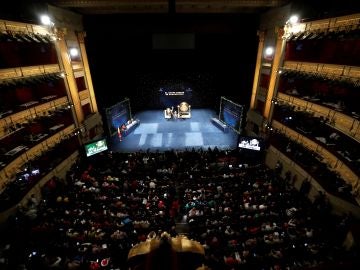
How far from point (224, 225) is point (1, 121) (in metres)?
14.0

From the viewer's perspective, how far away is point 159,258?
190 centimetres

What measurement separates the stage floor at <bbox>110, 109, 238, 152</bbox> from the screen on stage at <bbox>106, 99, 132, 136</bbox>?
1.37 metres

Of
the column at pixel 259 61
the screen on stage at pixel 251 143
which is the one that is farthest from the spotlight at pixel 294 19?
the screen on stage at pixel 251 143

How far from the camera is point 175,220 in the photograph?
12719mm

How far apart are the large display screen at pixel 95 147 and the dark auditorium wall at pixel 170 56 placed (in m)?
9.29

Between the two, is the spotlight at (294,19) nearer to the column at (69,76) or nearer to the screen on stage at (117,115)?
the column at (69,76)

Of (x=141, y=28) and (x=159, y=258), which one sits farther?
(x=141, y=28)

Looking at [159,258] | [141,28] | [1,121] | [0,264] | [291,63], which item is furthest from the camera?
[141,28]

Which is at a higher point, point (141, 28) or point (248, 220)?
point (141, 28)

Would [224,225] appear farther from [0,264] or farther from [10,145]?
[10,145]

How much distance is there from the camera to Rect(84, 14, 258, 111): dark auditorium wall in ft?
81.4

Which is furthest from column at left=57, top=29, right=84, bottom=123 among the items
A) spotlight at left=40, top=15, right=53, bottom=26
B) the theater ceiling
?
the theater ceiling

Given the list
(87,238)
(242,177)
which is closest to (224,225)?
(242,177)

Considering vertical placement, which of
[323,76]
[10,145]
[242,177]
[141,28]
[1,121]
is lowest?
[242,177]
